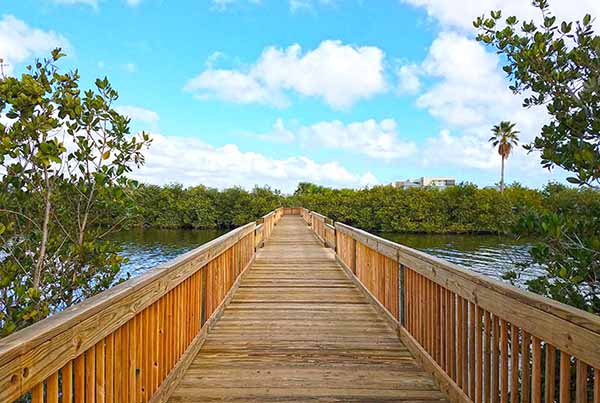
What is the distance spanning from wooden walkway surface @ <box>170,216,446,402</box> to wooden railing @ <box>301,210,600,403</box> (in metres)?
0.26

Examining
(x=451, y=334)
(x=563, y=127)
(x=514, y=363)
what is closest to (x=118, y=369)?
(x=514, y=363)

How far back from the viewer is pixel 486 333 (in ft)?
6.59

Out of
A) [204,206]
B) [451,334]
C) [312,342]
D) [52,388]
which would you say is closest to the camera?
[52,388]

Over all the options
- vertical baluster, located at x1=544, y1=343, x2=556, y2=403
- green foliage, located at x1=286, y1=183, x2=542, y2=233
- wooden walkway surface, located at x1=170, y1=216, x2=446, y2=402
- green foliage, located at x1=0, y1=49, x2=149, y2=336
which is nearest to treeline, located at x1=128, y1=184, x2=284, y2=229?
green foliage, located at x1=286, y1=183, x2=542, y2=233

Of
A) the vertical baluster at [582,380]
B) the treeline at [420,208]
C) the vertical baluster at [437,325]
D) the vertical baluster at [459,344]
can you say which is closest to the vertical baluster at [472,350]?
the vertical baluster at [459,344]

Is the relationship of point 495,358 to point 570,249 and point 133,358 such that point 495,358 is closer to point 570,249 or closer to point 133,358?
point 570,249

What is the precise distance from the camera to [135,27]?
16.2 m

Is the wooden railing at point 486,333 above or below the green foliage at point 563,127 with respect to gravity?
below

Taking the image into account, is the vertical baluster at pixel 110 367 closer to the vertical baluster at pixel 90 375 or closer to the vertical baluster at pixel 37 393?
the vertical baluster at pixel 90 375

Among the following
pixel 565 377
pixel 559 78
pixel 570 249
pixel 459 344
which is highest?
pixel 559 78

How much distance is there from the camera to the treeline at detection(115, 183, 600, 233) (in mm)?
40219

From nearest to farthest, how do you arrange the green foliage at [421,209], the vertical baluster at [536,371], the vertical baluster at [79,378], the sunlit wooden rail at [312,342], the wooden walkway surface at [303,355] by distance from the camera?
the sunlit wooden rail at [312,342]
the vertical baluster at [79,378]
the vertical baluster at [536,371]
the wooden walkway surface at [303,355]
the green foliage at [421,209]

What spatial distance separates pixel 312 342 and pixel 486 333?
1.80 meters

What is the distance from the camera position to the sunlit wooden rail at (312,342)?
1.35 metres
